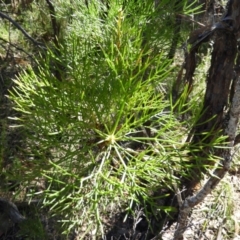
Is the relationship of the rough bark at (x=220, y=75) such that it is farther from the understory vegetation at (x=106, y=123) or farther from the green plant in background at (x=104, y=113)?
the green plant in background at (x=104, y=113)

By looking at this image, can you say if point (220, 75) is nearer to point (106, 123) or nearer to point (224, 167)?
point (224, 167)

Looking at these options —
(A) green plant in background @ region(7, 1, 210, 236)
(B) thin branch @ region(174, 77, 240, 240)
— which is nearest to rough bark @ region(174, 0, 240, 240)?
(B) thin branch @ region(174, 77, 240, 240)

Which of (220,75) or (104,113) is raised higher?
(220,75)

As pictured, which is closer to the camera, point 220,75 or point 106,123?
point 106,123

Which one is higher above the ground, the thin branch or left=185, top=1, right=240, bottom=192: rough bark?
left=185, top=1, right=240, bottom=192: rough bark

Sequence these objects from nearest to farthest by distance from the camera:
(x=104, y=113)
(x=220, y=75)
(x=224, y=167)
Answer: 1. (x=104, y=113)
2. (x=224, y=167)
3. (x=220, y=75)

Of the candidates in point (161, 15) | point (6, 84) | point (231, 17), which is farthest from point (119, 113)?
point (6, 84)

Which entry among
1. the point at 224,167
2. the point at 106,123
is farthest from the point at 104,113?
the point at 224,167

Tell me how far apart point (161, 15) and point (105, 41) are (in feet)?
1.14

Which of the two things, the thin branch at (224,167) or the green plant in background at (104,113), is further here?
the thin branch at (224,167)

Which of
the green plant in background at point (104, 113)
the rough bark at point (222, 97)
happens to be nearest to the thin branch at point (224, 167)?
the rough bark at point (222, 97)

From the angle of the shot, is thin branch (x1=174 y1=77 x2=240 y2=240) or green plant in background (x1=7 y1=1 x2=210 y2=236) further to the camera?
thin branch (x1=174 y1=77 x2=240 y2=240)

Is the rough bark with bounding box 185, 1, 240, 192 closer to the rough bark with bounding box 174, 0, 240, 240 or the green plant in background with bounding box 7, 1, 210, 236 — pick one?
the rough bark with bounding box 174, 0, 240, 240

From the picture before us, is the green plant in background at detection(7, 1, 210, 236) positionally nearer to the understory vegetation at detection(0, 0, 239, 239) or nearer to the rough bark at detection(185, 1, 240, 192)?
the understory vegetation at detection(0, 0, 239, 239)
